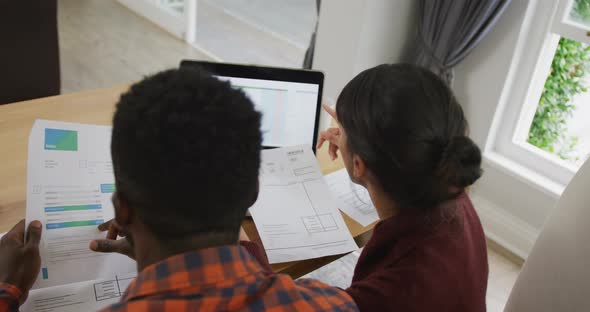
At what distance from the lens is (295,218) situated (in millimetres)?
1221

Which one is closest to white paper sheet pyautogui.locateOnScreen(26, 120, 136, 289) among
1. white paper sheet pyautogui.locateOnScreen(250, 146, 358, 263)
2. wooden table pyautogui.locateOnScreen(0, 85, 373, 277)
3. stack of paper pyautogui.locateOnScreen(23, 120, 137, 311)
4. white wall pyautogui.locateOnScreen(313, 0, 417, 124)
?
stack of paper pyautogui.locateOnScreen(23, 120, 137, 311)

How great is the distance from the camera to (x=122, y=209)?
2.45 feet

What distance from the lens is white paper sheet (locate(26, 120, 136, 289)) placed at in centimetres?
102

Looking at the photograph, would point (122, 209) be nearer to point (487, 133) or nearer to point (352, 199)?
point (352, 199)

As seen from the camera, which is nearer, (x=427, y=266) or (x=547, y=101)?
(x=427, y=266)

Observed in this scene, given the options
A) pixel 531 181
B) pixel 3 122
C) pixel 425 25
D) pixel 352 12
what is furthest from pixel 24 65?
pixel 531 181

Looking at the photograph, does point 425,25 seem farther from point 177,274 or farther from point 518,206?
point 177,274

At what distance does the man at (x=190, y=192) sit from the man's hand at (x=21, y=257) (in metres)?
0.31

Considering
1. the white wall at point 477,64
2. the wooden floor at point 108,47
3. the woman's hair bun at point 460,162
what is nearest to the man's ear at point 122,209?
the woman's hair bun at point 460,162

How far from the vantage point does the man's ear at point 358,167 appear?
103cm

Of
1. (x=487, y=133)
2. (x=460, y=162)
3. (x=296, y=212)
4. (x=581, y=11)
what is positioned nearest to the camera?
(x=460, y=162)

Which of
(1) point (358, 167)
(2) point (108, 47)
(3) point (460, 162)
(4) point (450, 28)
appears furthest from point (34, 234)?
(2) point (108, 47)

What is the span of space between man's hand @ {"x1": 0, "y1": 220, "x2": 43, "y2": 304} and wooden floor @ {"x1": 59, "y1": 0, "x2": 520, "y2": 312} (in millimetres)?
2419

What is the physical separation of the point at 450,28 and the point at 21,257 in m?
1.85
